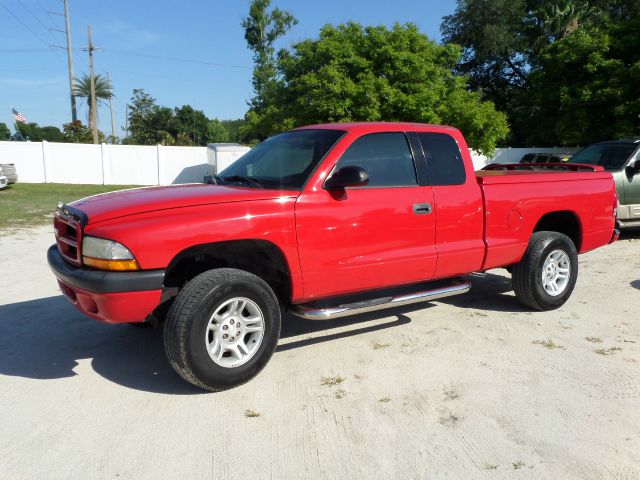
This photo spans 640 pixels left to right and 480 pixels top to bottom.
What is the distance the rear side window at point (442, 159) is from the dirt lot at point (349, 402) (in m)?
1.44

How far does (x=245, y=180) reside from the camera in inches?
174

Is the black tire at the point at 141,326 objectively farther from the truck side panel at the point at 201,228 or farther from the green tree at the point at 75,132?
the green tree at the point at 75,132

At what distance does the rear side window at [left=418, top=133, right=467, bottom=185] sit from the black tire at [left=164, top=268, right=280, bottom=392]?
1.96 m

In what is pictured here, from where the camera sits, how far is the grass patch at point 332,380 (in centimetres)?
388

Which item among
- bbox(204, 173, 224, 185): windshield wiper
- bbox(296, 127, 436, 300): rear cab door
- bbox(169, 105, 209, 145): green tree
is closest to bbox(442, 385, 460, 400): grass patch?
bbox(296, 127, 436, 300): rear cab door

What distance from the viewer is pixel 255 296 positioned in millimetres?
3785

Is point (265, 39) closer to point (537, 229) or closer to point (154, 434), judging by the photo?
point (537, 229)

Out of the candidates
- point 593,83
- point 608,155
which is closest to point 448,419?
point 608,155

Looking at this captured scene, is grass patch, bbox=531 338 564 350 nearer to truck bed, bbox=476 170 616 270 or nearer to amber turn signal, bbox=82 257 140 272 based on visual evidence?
truck bed, bbox=476 170 616 270

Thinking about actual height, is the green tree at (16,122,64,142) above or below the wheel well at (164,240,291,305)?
above

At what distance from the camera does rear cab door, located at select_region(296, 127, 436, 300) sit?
13.2 ft

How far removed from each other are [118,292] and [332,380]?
1643 mm

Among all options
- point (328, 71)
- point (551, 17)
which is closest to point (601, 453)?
point (328, 71)

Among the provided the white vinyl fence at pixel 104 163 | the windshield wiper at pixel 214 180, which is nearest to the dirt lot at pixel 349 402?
the windshield wiper at pixel 214 180
